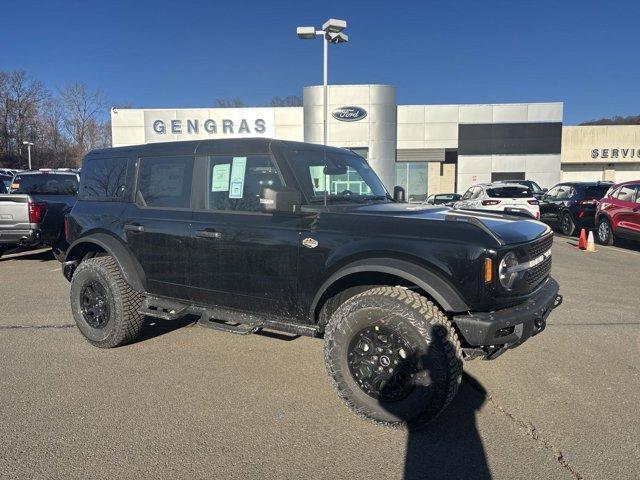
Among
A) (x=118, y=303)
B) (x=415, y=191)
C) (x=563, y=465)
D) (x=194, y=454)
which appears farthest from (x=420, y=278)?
(x=415, y=191)

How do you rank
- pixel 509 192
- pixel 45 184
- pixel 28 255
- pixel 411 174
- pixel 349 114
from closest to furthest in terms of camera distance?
pixel 45 184 → pixel 28 255 → pixel 509 192 → pixel 349 114 → pixel 411 174

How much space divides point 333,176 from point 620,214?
10.0m

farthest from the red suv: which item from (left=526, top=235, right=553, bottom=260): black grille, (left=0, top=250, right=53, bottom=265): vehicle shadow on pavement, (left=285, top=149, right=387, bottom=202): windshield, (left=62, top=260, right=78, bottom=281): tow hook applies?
(left=0, top=250, right=53, bottom=265): vehicle shadow on pavement

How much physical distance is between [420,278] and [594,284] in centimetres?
586

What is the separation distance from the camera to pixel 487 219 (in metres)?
3.67

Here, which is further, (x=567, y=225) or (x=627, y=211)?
(x=567, y=225)

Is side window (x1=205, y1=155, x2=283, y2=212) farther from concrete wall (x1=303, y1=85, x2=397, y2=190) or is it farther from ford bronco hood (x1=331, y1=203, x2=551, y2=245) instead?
concrete wall (x1=303, y1=85, x2=397, y2=190)

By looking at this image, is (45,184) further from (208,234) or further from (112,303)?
(208,234)

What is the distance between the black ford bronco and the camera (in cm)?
314

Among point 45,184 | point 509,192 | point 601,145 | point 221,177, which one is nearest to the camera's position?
point 221,177

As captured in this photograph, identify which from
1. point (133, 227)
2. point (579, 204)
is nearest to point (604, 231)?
point (579, 204)

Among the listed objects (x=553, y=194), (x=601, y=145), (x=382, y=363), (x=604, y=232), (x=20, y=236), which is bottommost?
(x=382, y=363)

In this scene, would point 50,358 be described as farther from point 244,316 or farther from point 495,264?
point 495,264

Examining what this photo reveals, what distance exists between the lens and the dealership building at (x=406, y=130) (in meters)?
28.9
